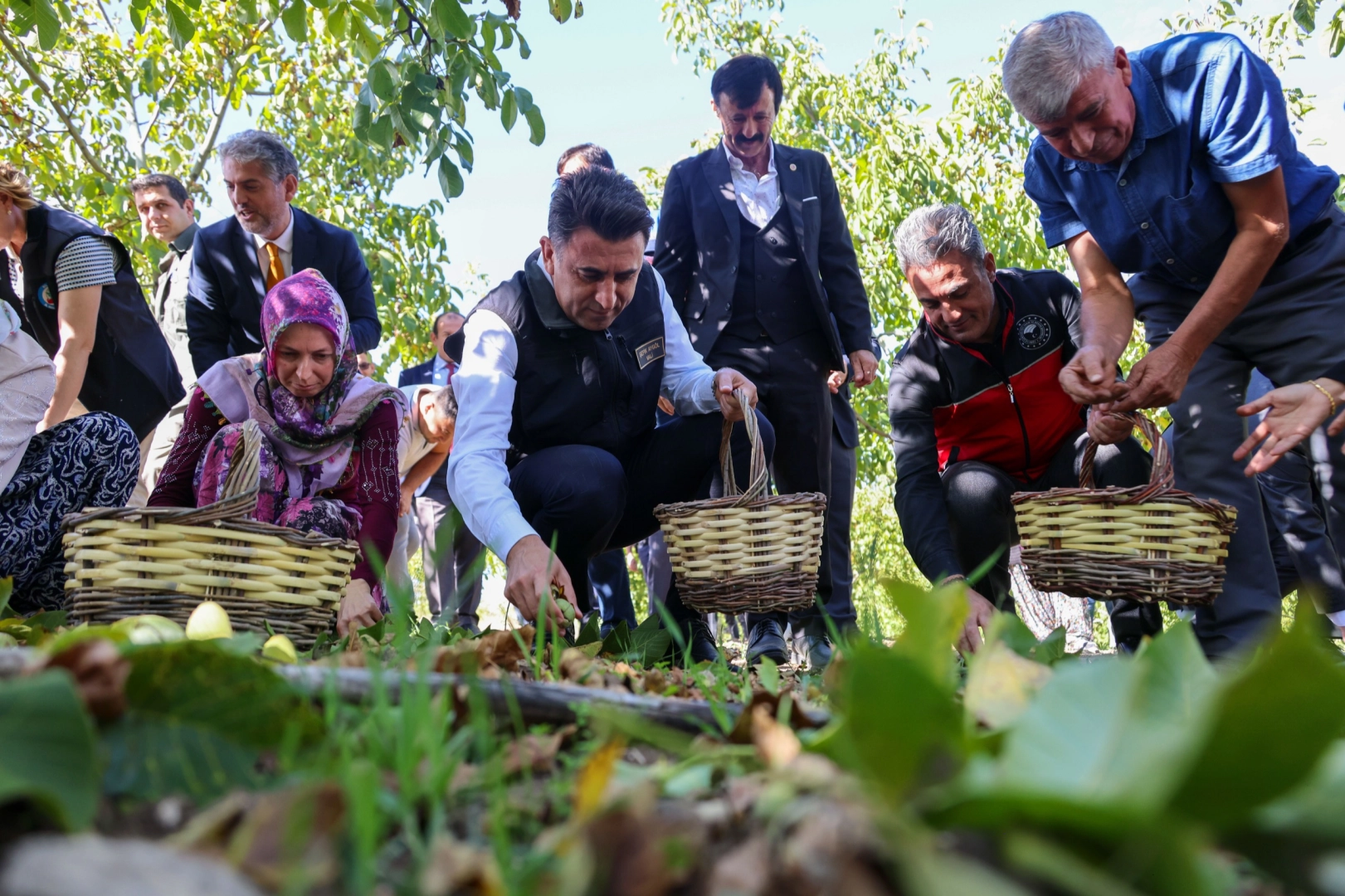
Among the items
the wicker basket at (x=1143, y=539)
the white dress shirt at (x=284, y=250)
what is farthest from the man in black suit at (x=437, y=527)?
the wicker basket at (x=1143, y=539)

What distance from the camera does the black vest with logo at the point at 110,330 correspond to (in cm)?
333

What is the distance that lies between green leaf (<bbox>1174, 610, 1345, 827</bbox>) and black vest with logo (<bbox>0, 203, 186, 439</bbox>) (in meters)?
3.59

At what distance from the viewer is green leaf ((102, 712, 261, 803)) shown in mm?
710

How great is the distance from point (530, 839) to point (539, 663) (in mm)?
642

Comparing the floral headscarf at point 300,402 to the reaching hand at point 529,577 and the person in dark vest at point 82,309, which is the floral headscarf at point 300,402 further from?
the reaching hand at point 529,577

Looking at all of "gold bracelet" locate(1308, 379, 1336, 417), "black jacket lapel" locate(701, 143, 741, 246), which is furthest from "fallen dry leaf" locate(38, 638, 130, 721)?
"black jacket lapel" locate(701, 143, 741, 246)

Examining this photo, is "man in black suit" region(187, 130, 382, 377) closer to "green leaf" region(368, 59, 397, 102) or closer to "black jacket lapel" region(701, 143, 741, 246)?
"green leaf" region(368, 59, 397, 102)

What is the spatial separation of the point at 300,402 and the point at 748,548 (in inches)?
62.2

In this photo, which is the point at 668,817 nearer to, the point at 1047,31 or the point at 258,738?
the point at 258,738

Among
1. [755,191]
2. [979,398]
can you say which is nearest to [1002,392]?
[979,398]

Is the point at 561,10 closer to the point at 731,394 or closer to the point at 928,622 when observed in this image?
the point at 731,394

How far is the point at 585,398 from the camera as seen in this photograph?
3.16 metres

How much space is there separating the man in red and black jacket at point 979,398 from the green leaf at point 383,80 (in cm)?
161

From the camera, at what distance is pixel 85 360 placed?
3402mm
